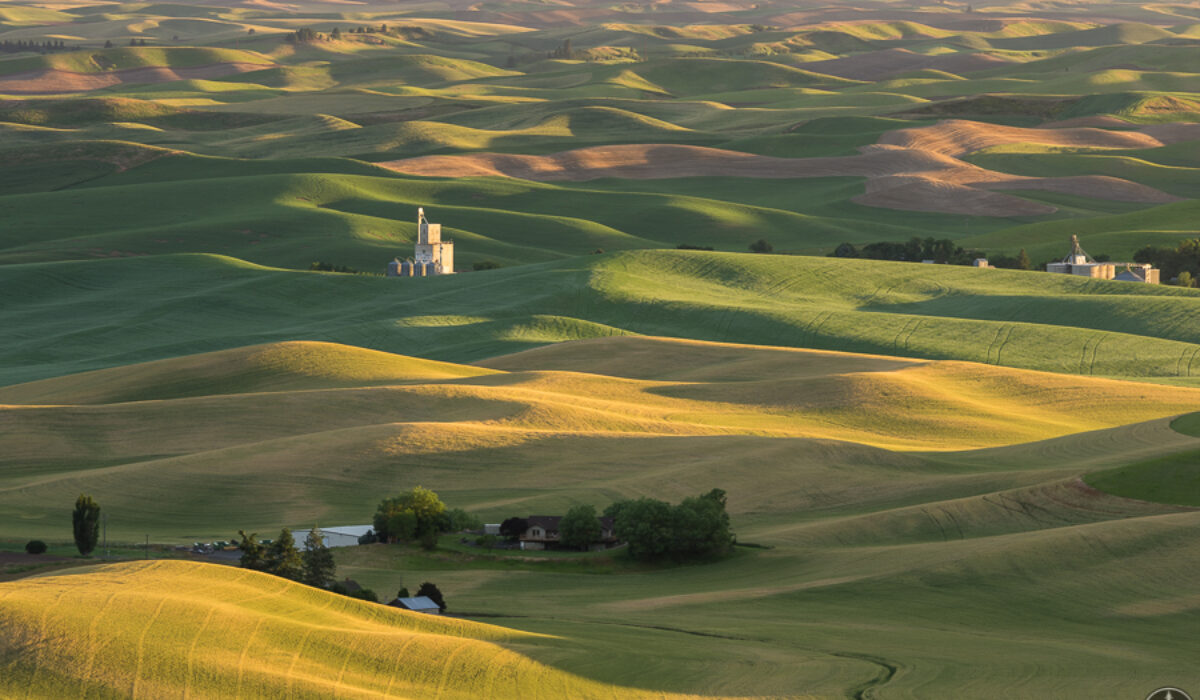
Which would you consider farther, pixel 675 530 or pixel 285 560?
pixel 675 530

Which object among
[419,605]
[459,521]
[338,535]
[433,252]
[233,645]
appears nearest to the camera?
[233,645]

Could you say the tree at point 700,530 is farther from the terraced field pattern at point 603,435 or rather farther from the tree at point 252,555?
the tree at point 252,555

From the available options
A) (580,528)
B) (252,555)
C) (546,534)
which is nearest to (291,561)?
(252,555)

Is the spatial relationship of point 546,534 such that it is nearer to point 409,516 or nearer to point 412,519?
point 412,519

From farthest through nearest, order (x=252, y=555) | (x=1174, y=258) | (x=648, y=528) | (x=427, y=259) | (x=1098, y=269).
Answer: (x=1174, y=258) → (x=427, y=259) → (x=1098, y=269) → (x=648, y=528) → (x=252, y=555)

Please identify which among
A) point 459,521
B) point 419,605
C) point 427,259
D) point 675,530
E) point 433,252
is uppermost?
point 433,252

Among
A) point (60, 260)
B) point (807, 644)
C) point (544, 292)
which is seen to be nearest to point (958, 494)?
point (807, 644)
